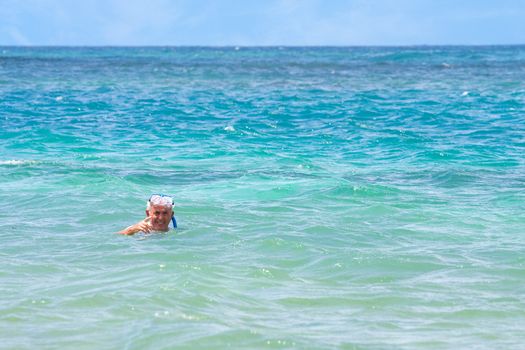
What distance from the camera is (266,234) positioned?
33.3 ft

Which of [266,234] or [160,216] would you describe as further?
[266,234]

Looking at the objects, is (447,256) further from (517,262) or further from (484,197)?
(484,197)

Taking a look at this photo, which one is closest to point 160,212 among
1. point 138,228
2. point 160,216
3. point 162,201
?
point 160,216

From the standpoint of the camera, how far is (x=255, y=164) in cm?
1605

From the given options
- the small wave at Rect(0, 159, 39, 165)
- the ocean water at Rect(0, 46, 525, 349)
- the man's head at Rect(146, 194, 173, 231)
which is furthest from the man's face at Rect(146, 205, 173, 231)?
the small wave at Rect(0, 159, 39, 165)

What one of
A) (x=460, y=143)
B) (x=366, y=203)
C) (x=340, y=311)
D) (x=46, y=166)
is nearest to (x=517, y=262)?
(x=340, y=311)

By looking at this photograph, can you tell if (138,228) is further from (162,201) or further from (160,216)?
(162,201)

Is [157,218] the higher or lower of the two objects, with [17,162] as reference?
lower

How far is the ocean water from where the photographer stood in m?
6.89

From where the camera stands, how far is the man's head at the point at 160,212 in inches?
394

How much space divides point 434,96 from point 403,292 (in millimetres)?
23892

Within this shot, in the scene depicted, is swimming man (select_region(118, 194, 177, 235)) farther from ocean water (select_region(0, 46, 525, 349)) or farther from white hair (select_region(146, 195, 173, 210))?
ocean water (select_region(0, 46, 525, 349))

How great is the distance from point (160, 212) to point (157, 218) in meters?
0.08

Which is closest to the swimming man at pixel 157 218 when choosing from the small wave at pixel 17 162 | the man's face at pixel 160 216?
the man's face at pixel 160 216
